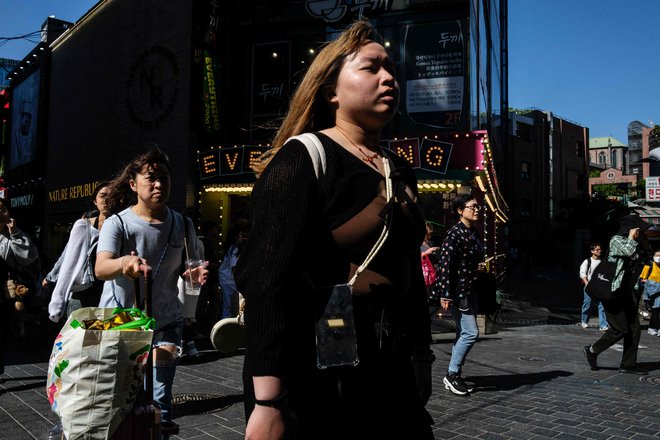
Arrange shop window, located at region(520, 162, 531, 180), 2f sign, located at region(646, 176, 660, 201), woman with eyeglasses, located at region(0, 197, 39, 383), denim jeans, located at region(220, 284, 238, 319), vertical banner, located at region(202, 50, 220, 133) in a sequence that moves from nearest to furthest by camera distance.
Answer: woman with eyeglasses, located at region(0, 197, 39, 383) < denim jeans, located at region(220, 284, 238, 319) < vertical banner, located at region(202, 50, 220, 133) < 2f sign, located at region(646, 176, 660, 201) < shop window, located at region(520, 162, 531, 180)

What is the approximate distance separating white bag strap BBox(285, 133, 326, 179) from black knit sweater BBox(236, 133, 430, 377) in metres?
0.02

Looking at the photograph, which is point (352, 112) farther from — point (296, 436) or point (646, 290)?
point (646, 290)

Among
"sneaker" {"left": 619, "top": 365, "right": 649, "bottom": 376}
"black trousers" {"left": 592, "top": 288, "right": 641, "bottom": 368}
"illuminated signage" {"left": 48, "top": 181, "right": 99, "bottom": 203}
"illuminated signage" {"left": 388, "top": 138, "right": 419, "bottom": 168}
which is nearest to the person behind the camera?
"black trousers" {"left": 592, "top": 288, "right": 641, "bottom": 368}

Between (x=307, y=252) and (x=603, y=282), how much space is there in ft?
22.9

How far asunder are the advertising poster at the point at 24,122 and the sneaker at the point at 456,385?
24869mm

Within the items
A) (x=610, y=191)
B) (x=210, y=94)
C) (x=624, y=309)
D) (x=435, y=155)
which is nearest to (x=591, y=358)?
(x=624, y=309)

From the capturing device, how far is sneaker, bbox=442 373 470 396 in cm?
600

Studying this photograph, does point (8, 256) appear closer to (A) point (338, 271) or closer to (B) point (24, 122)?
(A) point (338, 271)

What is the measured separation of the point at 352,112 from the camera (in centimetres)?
181

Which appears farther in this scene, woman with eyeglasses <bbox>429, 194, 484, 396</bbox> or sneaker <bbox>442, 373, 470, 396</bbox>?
woman with eyeglasses <bbox>429, 194, 484, 396</bbox>

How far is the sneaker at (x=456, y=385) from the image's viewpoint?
6004 mm

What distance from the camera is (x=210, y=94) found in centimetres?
1638

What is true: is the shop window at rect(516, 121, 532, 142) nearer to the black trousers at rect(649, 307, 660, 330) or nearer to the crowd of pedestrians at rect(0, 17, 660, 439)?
the black trousers at rect(649, 307, 660, 330)

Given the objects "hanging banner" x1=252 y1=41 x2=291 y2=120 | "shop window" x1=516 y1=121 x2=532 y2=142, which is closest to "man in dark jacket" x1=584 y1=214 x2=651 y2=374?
"hanging banner" x1=252 y1=41 x2=291 y2=120
